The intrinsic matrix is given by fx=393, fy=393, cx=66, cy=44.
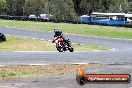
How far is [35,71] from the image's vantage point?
47.4 ft

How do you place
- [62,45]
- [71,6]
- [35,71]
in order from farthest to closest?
[71,6]
[62,45]
[35,71]

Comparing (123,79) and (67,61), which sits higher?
(123,79)

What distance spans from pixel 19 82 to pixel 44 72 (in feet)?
9.59

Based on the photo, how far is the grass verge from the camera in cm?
1319

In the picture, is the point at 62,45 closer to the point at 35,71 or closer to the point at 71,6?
the point at 35,71

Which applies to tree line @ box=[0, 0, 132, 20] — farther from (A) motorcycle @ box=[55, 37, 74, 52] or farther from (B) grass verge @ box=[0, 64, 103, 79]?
(B) grass verge @ box=[0, 64, 103, 79]

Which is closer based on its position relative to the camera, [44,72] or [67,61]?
[44,72]

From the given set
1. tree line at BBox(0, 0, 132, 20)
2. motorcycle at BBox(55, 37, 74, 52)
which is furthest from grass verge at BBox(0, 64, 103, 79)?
tree line at BBox(0, 0, 132, 20)

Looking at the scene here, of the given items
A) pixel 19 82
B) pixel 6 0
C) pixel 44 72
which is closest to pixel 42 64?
pixel 44 72

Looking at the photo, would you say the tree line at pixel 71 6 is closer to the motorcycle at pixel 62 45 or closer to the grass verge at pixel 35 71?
the motorcycle at pixel 62 45

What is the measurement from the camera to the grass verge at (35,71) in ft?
43.3

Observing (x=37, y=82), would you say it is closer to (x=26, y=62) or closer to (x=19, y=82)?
(x=19, y=82)

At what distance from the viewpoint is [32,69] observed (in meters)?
15.2

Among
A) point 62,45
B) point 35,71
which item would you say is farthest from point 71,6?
point 35,71
